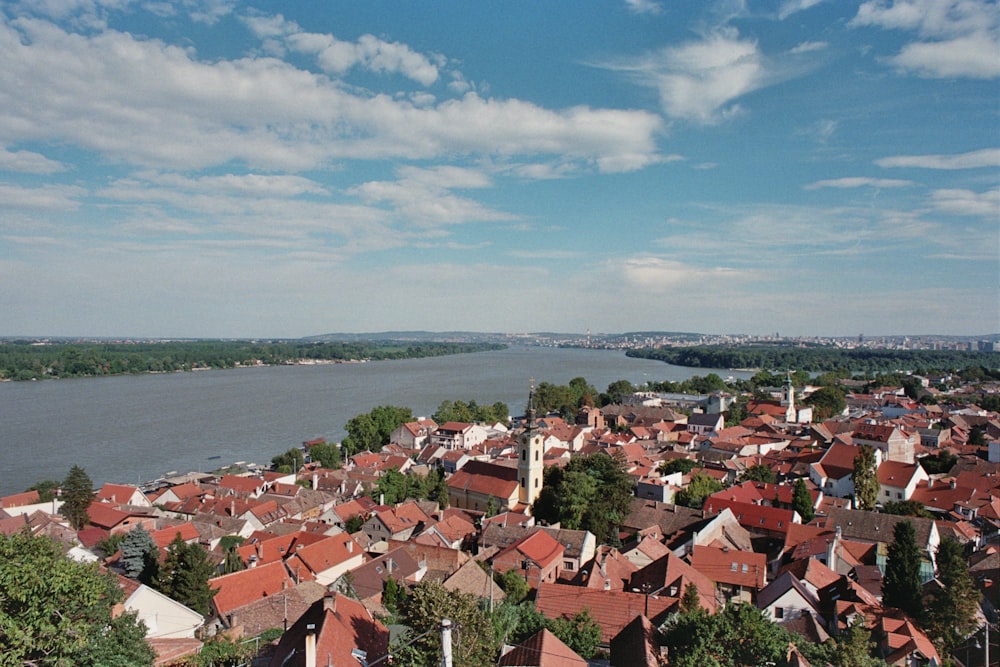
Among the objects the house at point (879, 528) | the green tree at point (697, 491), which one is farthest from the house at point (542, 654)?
the green tree at point (697, 491)

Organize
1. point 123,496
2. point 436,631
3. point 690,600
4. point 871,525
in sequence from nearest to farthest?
point 436,631 < point 690,600 < point 871,525 < point 123,496

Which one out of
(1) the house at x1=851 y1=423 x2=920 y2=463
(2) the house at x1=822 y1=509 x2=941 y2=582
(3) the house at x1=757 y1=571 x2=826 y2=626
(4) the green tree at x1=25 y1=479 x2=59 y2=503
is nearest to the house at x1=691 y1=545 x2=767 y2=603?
(3) the house at x1=757 y1=571 x2=826 y2=626

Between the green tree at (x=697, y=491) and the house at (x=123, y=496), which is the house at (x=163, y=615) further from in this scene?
the green tree at (x=697, y=491)

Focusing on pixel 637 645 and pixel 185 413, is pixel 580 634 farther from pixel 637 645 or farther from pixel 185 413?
pixel 185 413

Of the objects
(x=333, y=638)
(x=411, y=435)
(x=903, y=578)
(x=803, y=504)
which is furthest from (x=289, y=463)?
(x=903, y=578)

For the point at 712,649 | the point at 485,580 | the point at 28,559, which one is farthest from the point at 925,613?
the point at 28,559

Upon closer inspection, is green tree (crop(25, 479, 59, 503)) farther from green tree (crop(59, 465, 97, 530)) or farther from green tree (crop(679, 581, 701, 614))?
green tree (crop(679, 581, 701, 614))
